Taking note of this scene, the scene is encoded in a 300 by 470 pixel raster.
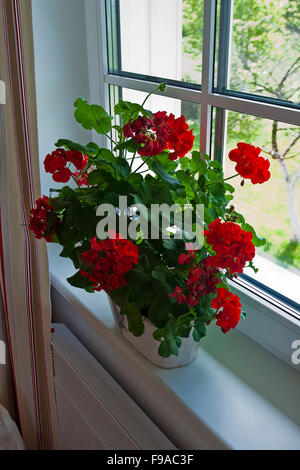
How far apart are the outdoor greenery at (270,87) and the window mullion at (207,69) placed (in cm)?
5

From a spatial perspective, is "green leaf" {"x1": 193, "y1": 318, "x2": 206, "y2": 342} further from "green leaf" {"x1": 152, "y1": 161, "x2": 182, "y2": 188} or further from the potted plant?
"green leaf" {"x1": 152, "y1": 161, "x2": 182, "y2": 188}

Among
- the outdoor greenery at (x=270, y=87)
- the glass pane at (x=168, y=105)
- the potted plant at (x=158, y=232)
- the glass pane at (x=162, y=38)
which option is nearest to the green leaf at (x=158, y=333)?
the potted plant at (x=158, y=232)

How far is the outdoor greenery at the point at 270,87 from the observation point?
0.90 metres

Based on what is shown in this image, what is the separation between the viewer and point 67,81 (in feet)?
4.61

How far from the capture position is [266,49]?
0.94 m

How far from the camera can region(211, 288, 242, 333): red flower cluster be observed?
2.57 feet

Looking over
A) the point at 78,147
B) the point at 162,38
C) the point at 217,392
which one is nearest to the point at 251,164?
the point at 78,147

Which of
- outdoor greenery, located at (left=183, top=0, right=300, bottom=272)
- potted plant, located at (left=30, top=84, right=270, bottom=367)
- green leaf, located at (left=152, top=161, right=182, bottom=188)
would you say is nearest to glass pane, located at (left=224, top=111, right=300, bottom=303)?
outdoor greenery, located at (left=183, top=0, right=300, bottom=272)

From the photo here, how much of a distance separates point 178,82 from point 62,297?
73 centimetres

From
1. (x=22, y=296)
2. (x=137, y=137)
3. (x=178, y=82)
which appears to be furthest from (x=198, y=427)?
(x=178, y=82)

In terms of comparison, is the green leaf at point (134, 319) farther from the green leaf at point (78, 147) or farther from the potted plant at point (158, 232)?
the green leaf at point (78, 147)

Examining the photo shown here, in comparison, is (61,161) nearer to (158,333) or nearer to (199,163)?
(199,163)

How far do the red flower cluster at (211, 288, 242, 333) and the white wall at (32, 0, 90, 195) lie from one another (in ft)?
2.78

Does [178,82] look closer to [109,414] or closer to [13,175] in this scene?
[13,175]
